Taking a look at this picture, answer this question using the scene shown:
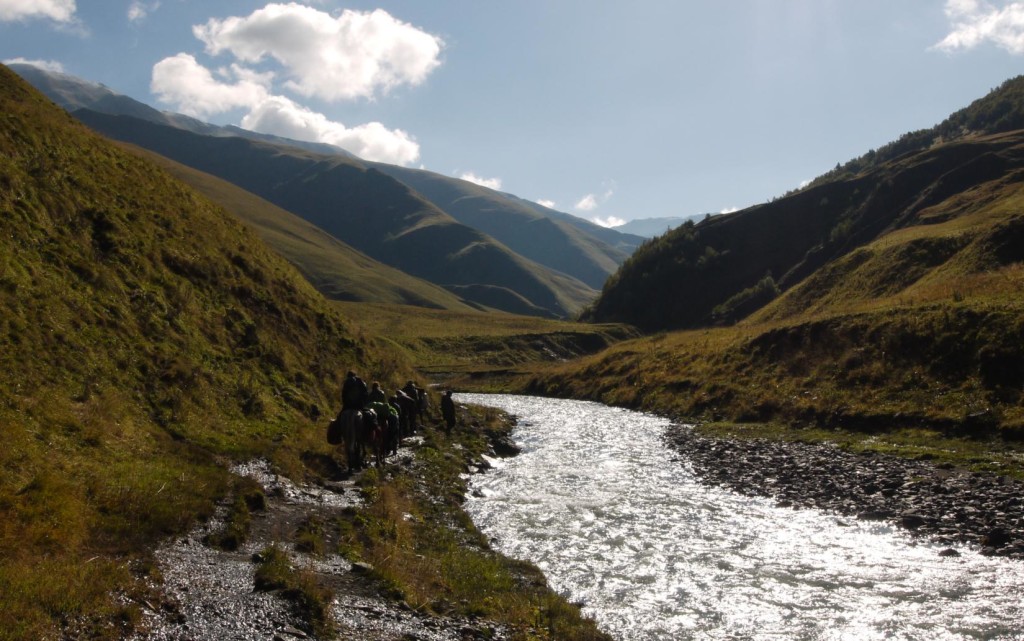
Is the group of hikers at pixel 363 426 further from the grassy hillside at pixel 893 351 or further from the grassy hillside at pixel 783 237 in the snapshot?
the grassy hillside at pixel 783 237

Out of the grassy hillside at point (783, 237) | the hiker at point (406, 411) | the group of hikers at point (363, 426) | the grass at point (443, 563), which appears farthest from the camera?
the grassy hillside at point (783, 237)

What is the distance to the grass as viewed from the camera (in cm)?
1266

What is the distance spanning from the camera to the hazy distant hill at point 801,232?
104 m

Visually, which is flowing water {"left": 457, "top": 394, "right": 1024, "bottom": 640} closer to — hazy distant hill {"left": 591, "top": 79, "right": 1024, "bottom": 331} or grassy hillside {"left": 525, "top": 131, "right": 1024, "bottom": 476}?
grassy hillside {"left": 525, "top": 131, "right": 1024, "bottom": 476}

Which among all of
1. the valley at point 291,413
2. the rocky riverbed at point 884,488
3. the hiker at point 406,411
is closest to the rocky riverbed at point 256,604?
the valley at point 291,413

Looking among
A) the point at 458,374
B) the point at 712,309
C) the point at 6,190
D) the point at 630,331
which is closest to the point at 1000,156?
the point at 712,309

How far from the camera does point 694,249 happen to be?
15162 centimetres

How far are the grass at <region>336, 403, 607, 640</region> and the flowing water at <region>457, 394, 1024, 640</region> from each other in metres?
0.92

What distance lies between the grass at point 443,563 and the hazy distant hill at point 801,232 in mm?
66335

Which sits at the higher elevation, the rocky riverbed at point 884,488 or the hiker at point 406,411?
the rocky riverbed at point 884,488

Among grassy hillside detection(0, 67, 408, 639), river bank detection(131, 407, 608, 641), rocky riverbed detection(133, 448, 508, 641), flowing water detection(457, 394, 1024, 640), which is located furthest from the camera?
flowing water detection(457, 394, 1024, 640)

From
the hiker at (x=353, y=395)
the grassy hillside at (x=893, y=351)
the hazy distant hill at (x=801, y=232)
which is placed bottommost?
the hiker at (x=353, y=395)

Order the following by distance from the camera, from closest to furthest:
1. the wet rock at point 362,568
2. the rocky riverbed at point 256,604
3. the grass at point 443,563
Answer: the rocky riverbed at point 256,604 < the grass at point 443,563 < the wet rock at point 362,568

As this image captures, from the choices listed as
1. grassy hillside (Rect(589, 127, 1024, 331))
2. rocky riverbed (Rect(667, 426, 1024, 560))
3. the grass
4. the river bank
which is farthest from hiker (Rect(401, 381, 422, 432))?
grassy hillside (Rect(589, 127, 1024, 331))
